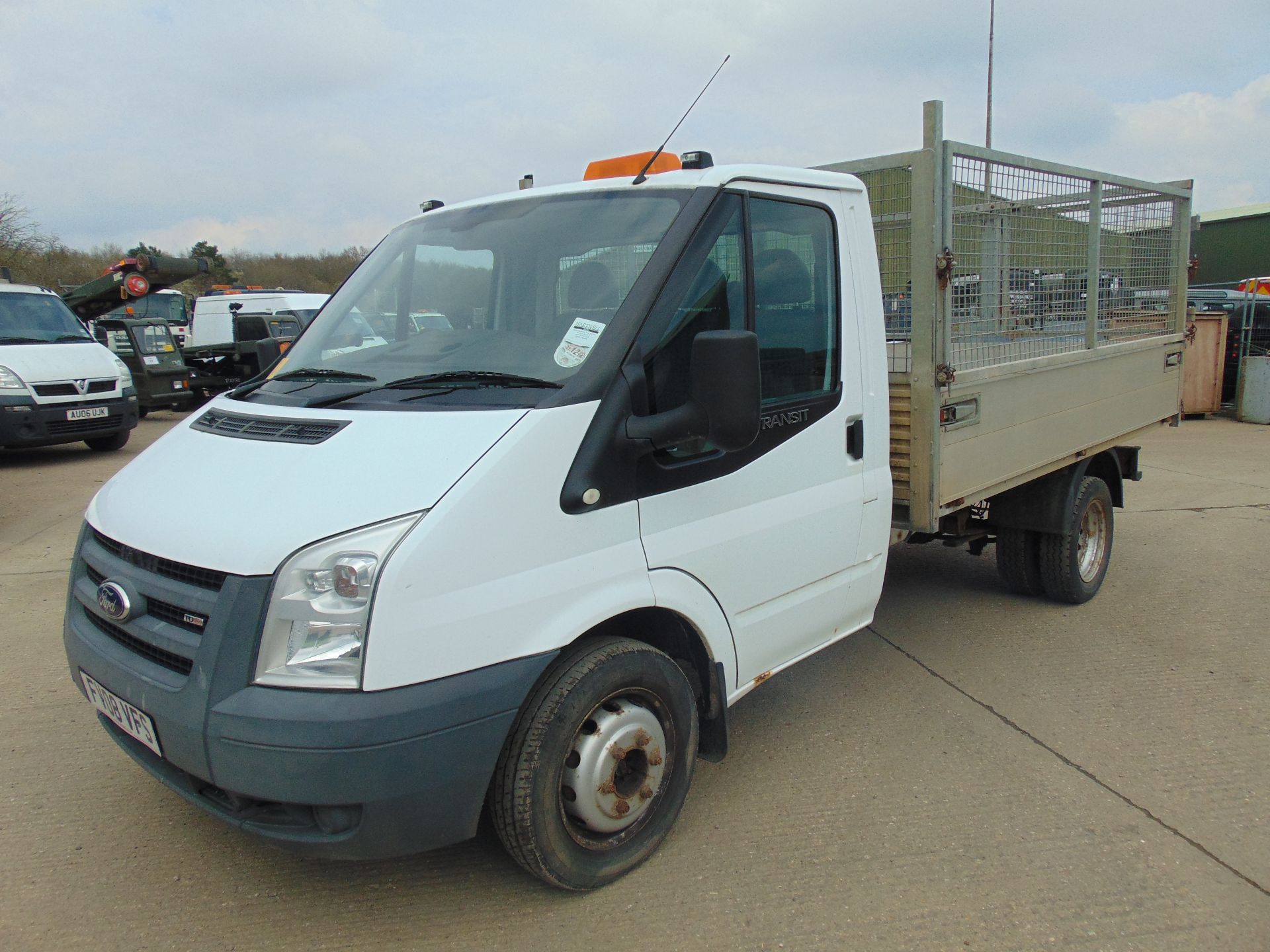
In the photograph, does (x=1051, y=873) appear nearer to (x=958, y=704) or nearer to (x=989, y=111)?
(x=958, y=704)

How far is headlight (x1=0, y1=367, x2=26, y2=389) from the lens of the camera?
961 centimetres

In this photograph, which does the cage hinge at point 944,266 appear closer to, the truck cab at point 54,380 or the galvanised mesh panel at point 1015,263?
the galvanised mesh panel at point 1015,263

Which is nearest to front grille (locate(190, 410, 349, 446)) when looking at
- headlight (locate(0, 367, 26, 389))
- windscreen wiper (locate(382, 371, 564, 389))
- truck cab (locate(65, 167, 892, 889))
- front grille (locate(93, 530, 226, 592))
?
truck cab (locate(65, 167, 892, 889))

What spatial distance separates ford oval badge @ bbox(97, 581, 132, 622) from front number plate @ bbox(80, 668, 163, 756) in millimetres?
225

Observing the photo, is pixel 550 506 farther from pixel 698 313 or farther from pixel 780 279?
pixel 780 279

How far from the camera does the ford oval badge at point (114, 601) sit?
2463 mm

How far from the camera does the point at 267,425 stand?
108 inches

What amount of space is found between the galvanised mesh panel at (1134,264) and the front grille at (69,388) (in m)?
10.4

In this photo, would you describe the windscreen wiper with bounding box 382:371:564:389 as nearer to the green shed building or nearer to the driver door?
the driver door

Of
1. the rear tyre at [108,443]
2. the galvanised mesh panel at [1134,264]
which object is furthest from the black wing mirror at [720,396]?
the rear tyre at [108,443]

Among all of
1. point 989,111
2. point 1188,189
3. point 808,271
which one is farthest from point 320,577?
point 989,111

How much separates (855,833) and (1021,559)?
9.22ft

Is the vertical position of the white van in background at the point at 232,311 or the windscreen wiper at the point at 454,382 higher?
the white van in background at the point at 232,311

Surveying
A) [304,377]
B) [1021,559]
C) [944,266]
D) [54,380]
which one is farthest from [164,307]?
[944,266]
